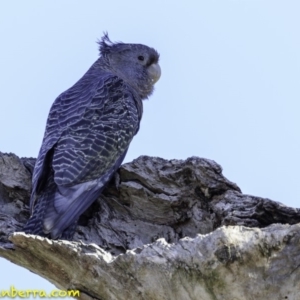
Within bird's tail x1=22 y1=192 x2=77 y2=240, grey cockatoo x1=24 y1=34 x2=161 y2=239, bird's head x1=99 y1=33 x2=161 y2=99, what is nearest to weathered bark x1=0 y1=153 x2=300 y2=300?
bird's tail x1=22 y1=192 x2=77 y2=240

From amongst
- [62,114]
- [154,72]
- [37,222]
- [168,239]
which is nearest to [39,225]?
[37,222]

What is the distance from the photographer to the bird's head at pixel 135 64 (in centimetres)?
1286

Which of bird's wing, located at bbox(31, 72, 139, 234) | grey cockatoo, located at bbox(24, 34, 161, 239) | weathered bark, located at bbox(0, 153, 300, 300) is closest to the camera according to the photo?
weathered bark, located at bbox(0, 153, 300, 300)

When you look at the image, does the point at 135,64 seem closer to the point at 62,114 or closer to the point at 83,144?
the point at 62,114

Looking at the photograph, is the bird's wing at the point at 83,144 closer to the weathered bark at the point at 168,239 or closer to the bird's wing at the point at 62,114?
the bird's wing at the point at 62,114

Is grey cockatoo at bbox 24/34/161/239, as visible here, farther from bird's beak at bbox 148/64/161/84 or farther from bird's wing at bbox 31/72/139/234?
bird's beak at bbox 148/64/161/84

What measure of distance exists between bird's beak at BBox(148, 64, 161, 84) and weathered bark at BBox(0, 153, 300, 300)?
3.92 meters

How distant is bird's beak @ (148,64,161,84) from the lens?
512 inches

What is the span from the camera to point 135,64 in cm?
1309

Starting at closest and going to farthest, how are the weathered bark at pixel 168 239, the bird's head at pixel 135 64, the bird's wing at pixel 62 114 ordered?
the weathered bark at pixel 168 239, the bird's wing at pixel 62 114, the bird's head at pixel 135 64

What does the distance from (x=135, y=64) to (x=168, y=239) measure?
5262 mm

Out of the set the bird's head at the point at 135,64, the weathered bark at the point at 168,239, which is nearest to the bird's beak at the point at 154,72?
the bird's head at the point at 135,64

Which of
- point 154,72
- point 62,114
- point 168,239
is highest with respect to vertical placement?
point 154,72

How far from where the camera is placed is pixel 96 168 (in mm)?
9688
